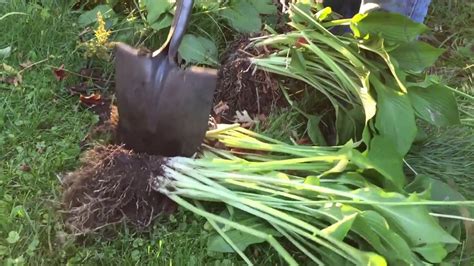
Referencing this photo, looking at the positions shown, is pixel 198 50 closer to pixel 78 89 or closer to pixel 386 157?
pixel 78 89

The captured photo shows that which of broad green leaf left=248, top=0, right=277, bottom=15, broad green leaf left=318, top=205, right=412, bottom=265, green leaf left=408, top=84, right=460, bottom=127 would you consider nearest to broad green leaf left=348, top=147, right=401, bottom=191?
Answer: broad green leaf left=318, top=205, right=412, bottom=265

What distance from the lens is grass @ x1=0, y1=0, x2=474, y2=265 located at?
1.97 meters

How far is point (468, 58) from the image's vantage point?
9.62 feet

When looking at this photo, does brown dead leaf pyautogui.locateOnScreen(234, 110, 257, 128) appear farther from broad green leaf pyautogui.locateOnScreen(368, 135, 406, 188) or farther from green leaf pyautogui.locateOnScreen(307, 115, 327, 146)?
broad green leaf pyautogui.locateOnScreen(368, 135, 406, 188)

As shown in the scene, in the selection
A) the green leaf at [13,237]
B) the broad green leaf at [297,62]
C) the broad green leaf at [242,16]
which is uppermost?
the broad green leaf at [297,62]

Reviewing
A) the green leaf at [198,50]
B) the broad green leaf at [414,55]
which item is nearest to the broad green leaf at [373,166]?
the broad green leaf at [414,55]

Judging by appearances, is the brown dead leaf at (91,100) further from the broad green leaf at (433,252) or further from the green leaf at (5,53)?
the broad green leaf at (433,252)

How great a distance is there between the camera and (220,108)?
2387 mm

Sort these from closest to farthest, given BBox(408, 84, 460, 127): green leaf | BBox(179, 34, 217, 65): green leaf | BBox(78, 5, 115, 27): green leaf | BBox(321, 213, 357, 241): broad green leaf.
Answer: BBox(321, 213, 357, 241): broad green leaf → BBox(408, 84, 460, 127): green leaf → BBox(179, 34, 217, 65): green leaf → BBox(78, 5, 115, 27): green leaf

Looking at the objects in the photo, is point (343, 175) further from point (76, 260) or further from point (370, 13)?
point (76, 260)

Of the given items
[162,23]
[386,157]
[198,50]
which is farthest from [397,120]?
[162,23]

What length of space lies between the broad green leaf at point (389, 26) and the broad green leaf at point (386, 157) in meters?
0.33

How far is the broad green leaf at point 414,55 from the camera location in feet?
7.30

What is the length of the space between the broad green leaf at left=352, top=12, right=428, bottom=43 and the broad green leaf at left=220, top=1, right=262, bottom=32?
455mm
